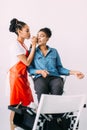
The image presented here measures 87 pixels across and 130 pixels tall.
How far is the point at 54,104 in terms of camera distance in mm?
2188

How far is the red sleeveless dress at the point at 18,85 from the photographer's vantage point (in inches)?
107

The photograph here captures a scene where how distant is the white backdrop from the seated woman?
0.75m

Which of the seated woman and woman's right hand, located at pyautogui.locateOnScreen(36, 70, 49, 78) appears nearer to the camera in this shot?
woman's right hand, located at pyautogui.locateOnScreen(36, 70, 49, 78)

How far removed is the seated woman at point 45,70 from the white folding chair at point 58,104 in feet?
1.21

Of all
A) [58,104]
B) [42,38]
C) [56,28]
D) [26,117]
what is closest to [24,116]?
[26,117]

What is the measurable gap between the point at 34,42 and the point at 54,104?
748 millimetres

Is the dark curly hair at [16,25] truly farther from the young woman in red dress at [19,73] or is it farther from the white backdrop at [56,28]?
the white backdrop at [56,28]

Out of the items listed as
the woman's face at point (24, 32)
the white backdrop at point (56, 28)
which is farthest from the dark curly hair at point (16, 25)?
the white backdrop at point (56, 28)

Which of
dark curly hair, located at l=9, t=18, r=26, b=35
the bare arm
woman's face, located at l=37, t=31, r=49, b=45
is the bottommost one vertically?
the bare arm

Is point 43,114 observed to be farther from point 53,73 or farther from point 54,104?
point 53,73

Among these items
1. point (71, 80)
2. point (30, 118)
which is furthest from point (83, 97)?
point (71, 80)

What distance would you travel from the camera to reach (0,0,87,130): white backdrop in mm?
3537

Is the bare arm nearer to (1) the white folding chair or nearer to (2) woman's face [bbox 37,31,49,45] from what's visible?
(2) woman's face [bbox 37,31,49,45]

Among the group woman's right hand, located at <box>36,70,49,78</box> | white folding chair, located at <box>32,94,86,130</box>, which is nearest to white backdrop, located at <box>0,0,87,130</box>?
woman's right hand, located at <box>36,70,49,78</box>
